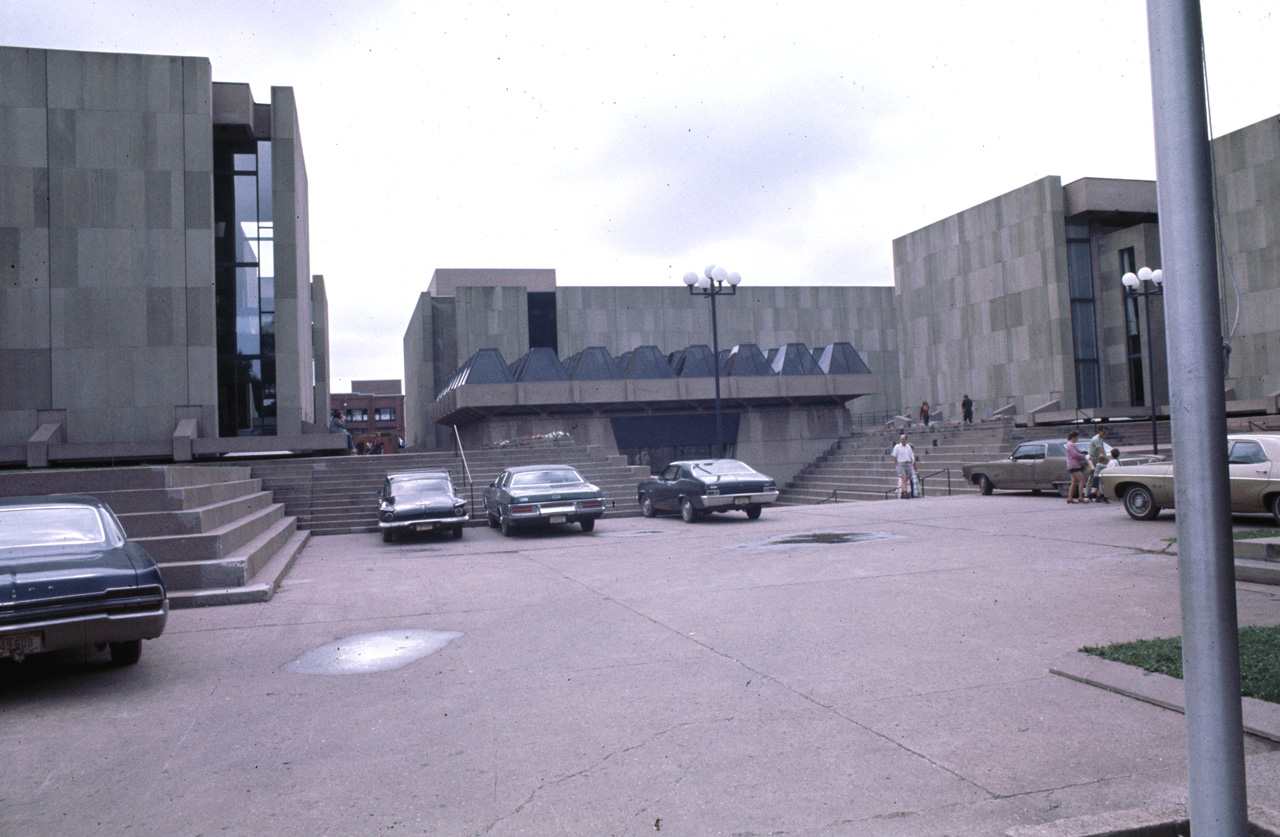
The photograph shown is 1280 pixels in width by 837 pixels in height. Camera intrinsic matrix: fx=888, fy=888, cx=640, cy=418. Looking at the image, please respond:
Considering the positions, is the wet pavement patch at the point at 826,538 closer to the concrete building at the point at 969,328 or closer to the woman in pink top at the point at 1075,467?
the woman in pink top at the point at 1075,467

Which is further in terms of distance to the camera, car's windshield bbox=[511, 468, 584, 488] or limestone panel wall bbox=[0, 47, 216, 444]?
limestone panel wall bbox=[0, 47, 216, 444]

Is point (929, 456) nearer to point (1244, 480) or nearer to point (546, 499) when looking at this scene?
point (1244, 480)

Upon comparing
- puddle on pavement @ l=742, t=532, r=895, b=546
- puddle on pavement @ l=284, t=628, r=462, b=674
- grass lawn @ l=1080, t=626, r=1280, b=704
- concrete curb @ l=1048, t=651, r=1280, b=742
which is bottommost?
puddle on pavement @ l=742, t=532, r=895, b=546

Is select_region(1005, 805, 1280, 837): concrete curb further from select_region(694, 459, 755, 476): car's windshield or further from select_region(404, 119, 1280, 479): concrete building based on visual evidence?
select_region(404, 119, 1280, 479): concrete building

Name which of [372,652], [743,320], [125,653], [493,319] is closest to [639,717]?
[372,652]

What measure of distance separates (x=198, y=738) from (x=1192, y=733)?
5.09 meters

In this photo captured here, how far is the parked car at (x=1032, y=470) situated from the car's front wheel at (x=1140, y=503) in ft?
20.7

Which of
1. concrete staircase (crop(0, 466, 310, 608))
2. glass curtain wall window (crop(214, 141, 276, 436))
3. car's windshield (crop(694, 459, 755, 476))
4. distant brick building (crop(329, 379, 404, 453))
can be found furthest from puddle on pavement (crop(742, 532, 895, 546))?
distant brick building (crop(329, 379, 404, 453))

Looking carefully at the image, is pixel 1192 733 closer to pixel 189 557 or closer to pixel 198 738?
pixel 198 738

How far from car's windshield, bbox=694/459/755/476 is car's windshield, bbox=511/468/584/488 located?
276 centimetres

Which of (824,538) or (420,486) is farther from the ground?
(420,486)

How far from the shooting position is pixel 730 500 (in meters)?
18.8

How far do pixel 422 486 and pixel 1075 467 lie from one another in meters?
14.5

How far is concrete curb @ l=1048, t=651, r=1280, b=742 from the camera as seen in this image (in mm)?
4664
